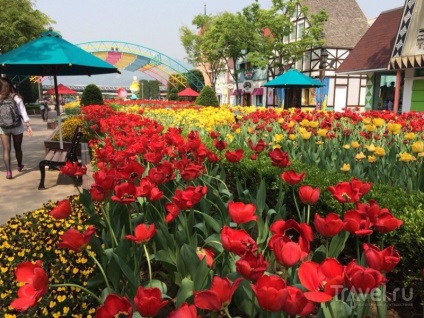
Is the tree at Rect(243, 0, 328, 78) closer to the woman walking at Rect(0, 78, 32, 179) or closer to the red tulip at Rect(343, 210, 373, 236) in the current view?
the woman walking at Rect(0, 78, 32, 179)

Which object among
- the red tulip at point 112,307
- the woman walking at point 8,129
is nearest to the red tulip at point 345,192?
the red tulip at point 112,307

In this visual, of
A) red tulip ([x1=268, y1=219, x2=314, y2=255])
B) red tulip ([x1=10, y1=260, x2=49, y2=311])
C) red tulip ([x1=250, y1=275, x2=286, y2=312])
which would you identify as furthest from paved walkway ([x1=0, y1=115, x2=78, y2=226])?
red tulip ([x1=250, y1=275, x2=286, y2=312])

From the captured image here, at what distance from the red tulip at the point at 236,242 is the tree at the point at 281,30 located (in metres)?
26.5

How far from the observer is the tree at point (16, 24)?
25909 mm

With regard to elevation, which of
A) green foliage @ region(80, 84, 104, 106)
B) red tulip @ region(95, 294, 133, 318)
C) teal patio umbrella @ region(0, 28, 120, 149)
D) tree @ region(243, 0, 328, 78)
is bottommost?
red tulip @ region(95, 294, 133, 318)

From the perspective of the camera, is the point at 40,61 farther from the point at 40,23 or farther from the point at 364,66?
the point at 40,23

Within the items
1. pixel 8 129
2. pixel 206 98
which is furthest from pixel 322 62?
pixel 8 129

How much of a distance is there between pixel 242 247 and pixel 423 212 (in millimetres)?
1789

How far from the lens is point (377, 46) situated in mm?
21094

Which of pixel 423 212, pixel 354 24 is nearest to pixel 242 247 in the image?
pixel 423 212

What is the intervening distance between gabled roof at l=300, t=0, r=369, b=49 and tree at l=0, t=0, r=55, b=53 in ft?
68.0

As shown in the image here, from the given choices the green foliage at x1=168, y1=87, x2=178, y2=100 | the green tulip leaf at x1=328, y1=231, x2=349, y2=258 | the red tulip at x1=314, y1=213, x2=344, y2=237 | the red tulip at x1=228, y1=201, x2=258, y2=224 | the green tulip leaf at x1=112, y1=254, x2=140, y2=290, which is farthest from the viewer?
the green foliage at x1=168, y1=87, x2=178, y2=100

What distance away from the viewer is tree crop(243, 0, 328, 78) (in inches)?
1025

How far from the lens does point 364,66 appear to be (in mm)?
20672
